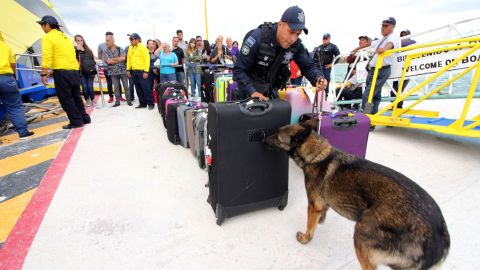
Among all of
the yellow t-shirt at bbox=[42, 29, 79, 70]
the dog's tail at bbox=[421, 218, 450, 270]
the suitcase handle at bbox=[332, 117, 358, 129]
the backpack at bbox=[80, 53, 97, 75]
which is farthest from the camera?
the backpack at bbox=[80, 53, 97, 75]

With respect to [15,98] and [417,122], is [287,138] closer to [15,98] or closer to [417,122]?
[417,122]

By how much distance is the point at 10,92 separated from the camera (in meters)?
3.81

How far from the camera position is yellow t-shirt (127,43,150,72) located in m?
5.74

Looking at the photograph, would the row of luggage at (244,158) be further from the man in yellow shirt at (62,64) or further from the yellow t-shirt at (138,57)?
the yellow t-shirt at (138,57)

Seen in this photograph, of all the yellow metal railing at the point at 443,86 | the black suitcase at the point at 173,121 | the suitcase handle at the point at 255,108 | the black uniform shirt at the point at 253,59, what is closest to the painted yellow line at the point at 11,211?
the black suitcase at the point at 173,121

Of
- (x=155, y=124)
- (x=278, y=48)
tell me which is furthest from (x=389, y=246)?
(x=155, y=124)

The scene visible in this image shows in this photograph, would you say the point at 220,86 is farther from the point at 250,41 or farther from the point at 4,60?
the point at 4,60

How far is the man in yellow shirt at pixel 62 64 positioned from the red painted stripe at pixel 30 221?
5.48 feet

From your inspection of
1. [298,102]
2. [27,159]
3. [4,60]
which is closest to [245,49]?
[298,102]

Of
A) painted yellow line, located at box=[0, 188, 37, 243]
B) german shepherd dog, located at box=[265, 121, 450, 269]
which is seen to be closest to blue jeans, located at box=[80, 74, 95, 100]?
painted yellow line, located at box=[0, 188, 37, 243]

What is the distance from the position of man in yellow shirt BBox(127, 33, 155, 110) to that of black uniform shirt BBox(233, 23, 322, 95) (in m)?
4.29

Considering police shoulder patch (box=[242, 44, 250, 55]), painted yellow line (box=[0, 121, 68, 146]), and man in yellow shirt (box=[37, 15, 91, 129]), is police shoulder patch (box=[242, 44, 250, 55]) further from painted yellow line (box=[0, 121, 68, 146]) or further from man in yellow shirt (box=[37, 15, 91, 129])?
painted yellow line (box=[0, 121, 68, 146])

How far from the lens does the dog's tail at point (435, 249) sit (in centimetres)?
109

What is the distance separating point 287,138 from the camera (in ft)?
5.49
